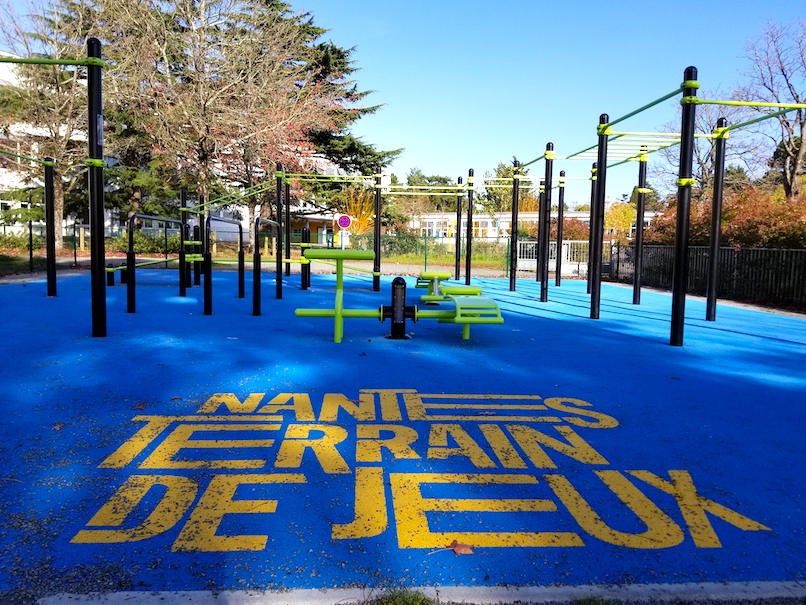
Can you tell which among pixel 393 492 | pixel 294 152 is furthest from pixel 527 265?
pixel 393 492

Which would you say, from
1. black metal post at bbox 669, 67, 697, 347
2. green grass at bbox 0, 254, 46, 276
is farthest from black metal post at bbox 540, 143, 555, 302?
green grass at bbox 0, 254, 46, 276

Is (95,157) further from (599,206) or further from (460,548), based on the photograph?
(599,206)

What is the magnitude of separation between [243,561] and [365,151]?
3661cm

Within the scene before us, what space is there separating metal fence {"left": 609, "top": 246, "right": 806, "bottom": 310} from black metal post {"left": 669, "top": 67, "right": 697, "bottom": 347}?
19.5 feet

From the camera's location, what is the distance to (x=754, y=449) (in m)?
3.91

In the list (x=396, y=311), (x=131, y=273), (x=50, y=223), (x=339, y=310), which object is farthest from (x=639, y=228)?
(x=50, y=223)

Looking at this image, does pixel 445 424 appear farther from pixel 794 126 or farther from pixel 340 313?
pixel 794 126

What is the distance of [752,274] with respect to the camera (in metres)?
16.0

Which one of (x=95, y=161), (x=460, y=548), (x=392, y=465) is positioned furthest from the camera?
(x=95, y=161)

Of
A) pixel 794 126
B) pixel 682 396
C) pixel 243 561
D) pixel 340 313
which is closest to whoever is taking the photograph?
pixel 243 561

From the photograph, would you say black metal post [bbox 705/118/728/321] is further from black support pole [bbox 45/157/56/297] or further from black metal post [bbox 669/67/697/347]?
black support pole [bbox 45/157/56/297]

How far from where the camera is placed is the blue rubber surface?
247 cm

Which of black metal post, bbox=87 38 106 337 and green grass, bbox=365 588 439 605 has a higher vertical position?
black metal post, bbox=87 38 106 337

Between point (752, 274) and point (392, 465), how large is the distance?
1557 cm
